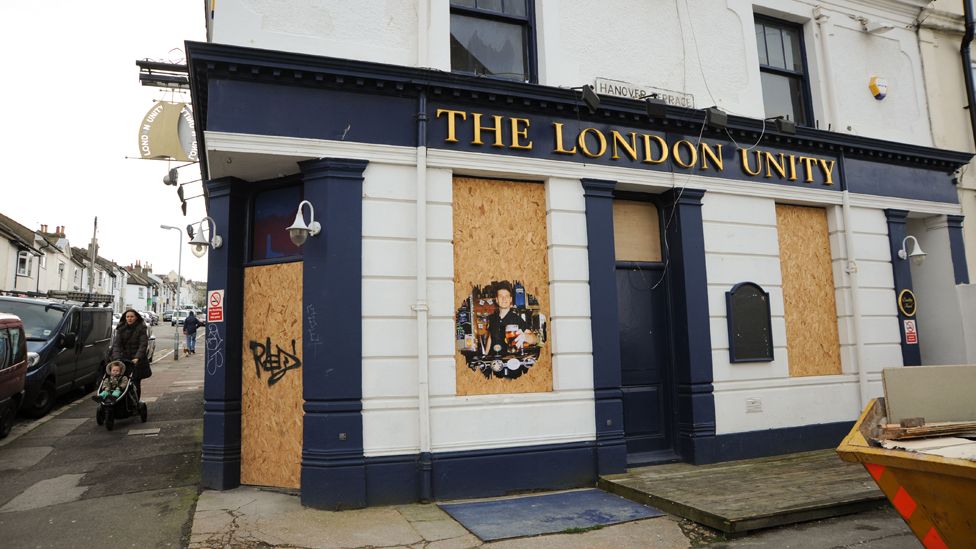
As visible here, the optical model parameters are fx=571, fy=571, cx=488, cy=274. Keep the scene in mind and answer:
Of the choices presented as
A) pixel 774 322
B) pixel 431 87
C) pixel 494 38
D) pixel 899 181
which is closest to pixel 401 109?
pixel 431 87

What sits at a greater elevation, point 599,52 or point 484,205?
point 599,52

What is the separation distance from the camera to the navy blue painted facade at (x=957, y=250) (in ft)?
34.2

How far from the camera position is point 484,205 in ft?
23.8

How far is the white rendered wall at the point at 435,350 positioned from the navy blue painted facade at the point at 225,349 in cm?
174

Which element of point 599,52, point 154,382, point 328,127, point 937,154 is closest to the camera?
point 328,127

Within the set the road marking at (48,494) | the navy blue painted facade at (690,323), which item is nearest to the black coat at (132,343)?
the road marking at (48,494)

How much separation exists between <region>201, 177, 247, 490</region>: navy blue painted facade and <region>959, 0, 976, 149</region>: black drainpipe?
44.1ft

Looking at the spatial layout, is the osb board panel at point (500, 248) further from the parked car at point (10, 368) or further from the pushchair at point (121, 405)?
the parked car at point (10, 368)

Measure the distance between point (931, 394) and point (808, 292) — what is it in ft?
13.8

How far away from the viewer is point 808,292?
906 centimetres

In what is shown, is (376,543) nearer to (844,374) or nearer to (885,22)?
(844,374)

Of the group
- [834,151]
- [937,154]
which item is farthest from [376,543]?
[937,154]

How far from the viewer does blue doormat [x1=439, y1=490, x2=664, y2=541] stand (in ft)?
18.0

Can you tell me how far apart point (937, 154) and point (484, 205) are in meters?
8.90
